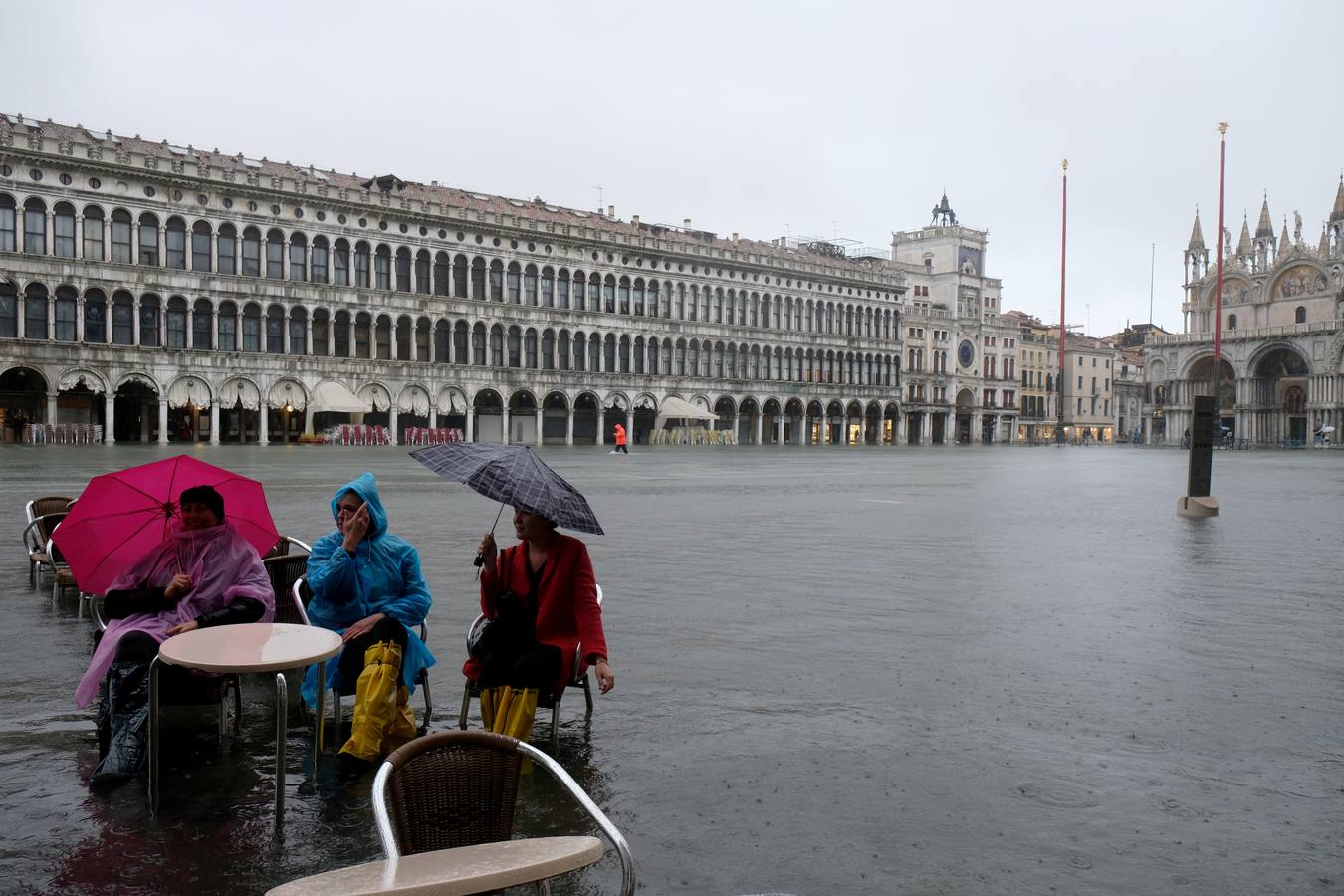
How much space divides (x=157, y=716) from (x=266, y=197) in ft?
176

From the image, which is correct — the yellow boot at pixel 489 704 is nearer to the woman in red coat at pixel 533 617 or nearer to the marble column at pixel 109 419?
the woman in red coat at pixel 533 617

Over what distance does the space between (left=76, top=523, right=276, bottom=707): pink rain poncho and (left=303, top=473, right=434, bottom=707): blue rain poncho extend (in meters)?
0.26

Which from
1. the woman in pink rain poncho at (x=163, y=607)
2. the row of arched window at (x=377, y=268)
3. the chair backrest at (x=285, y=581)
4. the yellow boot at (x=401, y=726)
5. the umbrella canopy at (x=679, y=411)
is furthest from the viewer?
the umbrella canopy at (x=679, y=411)

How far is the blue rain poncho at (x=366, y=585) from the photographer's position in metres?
5.13

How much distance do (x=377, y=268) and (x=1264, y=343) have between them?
67866 mm

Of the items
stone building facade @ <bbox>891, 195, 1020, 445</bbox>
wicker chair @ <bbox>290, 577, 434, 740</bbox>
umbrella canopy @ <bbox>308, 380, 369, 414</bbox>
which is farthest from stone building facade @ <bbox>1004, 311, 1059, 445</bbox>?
wicker chair @ <bbox>290, 577, 434, 740</bbox>

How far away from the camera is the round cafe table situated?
4.04 metres

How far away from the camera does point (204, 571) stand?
17.1 feet

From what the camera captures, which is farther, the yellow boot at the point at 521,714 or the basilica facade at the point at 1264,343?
the basilica facade at the point at 1264,343

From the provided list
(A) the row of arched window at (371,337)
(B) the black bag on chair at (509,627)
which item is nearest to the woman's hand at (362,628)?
(B) the black bag on chair at (509,627)

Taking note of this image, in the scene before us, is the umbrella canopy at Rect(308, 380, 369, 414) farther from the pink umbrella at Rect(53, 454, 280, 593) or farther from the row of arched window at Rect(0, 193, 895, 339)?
the pink umbrella at Rect(53, 454, 280, 593)

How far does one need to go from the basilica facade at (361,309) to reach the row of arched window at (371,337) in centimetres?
11

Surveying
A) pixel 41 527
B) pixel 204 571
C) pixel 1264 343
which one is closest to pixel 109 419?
pixel 41 527

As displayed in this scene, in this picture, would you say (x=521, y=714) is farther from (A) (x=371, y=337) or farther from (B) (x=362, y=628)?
(A) (x=371, y=337)
